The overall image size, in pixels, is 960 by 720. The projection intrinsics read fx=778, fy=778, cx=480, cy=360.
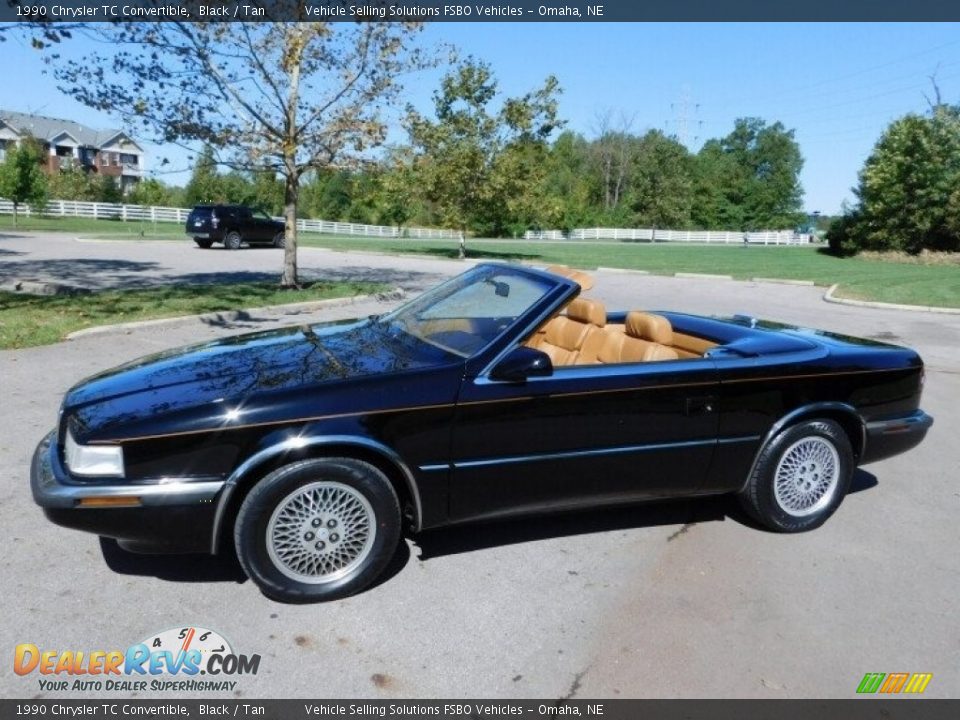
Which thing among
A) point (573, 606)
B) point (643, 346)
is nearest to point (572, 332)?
point (643, 346)

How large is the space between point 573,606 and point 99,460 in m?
2.15

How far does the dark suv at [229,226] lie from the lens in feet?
86.6

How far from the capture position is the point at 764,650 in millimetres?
3254

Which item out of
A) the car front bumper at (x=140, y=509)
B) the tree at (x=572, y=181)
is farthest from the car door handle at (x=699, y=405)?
the tree at (x=572, y=181)

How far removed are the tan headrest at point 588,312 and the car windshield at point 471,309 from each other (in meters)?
0.43

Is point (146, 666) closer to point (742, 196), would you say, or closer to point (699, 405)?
point (699, 405)

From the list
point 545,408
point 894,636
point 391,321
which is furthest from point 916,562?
point 391,321

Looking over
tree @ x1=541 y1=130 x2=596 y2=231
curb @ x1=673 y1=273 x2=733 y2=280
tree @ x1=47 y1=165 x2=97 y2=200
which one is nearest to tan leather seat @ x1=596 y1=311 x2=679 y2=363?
curb @ x1=673 y1=273 x2=733 y2=280

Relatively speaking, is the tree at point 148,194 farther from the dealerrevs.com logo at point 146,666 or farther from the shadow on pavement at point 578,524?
the dealerrevs.com logo at point 146,666

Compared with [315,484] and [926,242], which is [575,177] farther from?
[315,484]

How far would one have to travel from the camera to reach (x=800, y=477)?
4.44 m

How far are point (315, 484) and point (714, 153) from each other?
11023 centimetres

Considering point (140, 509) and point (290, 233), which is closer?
point (140, 509)

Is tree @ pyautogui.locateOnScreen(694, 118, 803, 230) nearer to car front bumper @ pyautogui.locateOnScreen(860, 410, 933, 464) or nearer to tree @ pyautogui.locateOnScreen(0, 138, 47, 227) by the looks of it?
tree @ pyautogui.locateOnScreen(0, 138, 47, 227)
